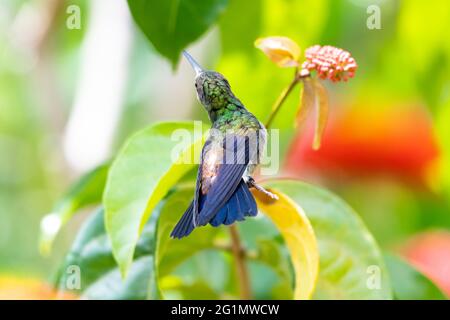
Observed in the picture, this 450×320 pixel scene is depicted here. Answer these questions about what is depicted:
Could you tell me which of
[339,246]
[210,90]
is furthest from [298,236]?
[210,90]

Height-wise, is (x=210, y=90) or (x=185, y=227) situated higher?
(x=210, y=90)

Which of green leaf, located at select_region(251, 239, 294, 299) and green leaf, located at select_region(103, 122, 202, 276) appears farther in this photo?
green leaf, located at select_region(251, 239, 294, 299)

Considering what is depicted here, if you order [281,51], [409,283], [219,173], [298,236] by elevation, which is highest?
[281,51]

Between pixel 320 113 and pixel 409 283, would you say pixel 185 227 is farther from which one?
pixel 409 283

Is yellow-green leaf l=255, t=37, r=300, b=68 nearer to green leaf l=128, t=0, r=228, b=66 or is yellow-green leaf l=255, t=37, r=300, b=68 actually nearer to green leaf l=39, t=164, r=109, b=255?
green leaf l=128, t=0, r=228, b=66

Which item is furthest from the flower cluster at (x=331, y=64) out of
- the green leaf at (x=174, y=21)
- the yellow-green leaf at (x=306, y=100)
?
the green leaf at (x=174, y=21)

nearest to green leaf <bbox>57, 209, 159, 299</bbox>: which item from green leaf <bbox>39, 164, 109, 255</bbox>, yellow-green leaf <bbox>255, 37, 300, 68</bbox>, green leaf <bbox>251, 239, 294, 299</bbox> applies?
green leaf <bbox>39, 164, 109, 255</bbox>

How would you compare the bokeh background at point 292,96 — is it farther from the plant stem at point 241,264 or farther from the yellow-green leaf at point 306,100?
the yellow-green leaf at point 306,100
